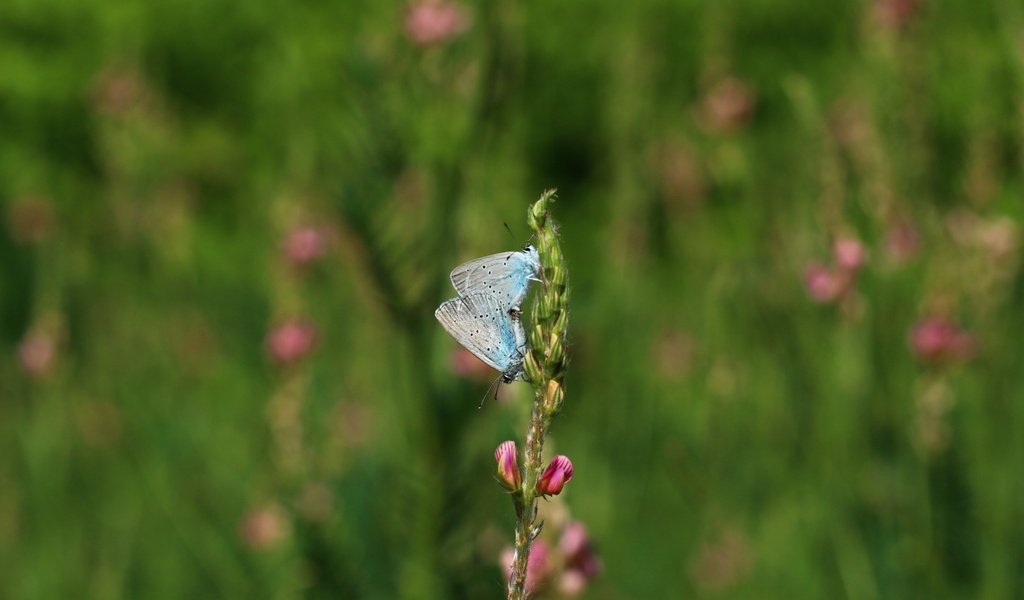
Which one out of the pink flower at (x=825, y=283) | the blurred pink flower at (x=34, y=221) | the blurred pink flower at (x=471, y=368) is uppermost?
the pink flower at (x=825, y=283)

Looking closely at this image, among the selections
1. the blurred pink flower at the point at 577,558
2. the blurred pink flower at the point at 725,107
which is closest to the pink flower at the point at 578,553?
the blurred pink flower at the point at 577,558

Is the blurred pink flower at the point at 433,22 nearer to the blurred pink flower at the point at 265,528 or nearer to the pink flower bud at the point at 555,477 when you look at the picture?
the blurred pink flower at the point at 265,528

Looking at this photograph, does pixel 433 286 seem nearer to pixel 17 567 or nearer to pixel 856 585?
pixel 856 585

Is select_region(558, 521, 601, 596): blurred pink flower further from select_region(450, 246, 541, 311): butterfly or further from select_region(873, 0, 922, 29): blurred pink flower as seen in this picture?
select_region(873, 0, 922, 29): blurred pink flower

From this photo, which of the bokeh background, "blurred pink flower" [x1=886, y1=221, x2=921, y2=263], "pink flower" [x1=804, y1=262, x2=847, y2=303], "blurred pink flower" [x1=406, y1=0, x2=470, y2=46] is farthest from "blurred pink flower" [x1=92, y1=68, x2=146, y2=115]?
"pink flower" [x1=804, y1=262, x2=847, y2=303]

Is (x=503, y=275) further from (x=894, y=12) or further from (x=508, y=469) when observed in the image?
(x=894, y=12)

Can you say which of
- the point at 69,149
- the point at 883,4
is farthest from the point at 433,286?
the point at 69,149

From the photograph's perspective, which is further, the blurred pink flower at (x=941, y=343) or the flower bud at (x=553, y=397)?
the blurred pink flower at (x=941, y=343)
